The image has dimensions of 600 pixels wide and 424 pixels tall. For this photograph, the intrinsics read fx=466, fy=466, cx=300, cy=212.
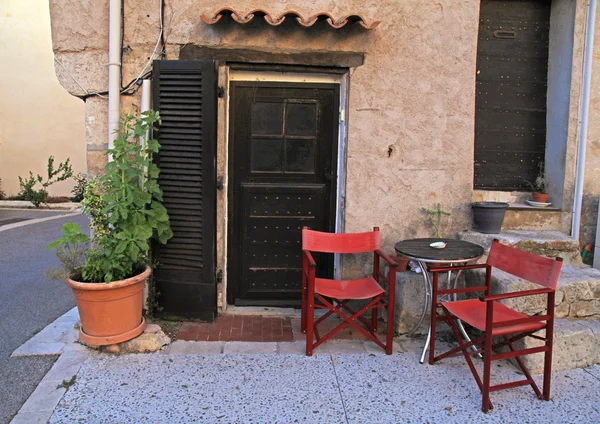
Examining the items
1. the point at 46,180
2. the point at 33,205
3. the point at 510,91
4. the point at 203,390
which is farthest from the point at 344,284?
the point at 46,180

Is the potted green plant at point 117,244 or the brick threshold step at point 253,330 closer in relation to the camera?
the potted green plant at point 117,244

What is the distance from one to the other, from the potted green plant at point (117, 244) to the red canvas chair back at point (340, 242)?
1.18 metres

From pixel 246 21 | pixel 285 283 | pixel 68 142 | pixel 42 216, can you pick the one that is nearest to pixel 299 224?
pixel 285 283

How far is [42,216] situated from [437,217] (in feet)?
31.0

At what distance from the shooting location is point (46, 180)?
12992 mm

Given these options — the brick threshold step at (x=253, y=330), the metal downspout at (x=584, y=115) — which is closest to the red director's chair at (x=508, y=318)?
the brick threshold step at (x=253, y=330)

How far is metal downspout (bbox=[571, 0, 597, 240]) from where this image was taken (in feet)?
13.9

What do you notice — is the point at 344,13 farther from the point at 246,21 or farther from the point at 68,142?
the point at 68,142

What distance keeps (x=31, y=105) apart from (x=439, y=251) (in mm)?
13330

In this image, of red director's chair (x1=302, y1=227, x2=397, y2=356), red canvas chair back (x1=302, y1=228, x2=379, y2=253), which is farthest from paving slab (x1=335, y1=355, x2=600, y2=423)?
red canvas chair back (x1=302, y1=228, x2=379, y2=253)

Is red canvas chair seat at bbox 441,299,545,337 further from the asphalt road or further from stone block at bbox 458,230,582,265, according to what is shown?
the asphalt road

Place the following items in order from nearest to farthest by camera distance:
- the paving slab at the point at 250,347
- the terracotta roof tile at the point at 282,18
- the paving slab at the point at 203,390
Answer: the paving slab at the point at 203,390 → the paving slab at the point at 250,347 → the terracotta roof tile at the point at 282,18

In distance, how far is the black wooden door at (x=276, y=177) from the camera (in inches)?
171

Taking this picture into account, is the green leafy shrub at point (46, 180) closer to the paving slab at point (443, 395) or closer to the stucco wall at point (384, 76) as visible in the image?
the stucco wall at point (384, 76)
